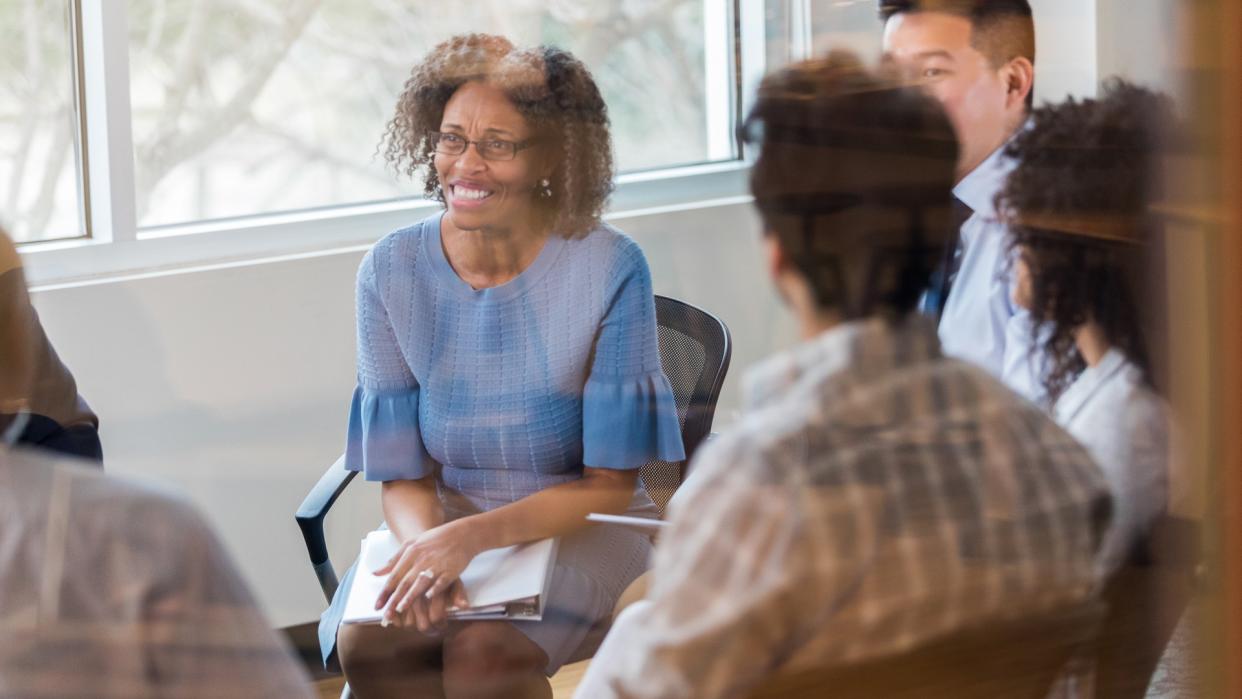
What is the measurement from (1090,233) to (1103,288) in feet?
0.14

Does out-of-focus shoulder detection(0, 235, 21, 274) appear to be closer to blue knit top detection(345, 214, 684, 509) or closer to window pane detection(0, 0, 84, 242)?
window pane detection(0, 0, 84, 242)

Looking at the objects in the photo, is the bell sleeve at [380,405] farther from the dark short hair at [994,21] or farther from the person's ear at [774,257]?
the dark short hair at [994,21]

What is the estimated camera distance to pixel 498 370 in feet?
4.78

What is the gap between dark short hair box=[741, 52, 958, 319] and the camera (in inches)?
36.5

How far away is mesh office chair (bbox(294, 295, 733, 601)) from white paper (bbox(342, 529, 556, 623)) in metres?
0.04

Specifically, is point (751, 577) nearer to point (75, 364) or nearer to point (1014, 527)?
point (1014, 527)

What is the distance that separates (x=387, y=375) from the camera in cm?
143

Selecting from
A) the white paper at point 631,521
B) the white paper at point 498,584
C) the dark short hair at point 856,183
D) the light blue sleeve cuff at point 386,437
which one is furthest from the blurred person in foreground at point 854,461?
the light blue sleeve cuff at point 386,437

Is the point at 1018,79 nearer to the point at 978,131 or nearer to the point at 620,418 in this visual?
the point at 978,131

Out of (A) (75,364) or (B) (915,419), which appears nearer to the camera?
(B) (915,419)

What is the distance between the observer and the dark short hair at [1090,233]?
973mm

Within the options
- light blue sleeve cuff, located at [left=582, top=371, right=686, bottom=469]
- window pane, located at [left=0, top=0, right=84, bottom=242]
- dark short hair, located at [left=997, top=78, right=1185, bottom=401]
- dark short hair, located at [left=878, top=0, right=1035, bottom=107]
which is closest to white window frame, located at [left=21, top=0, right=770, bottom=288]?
window pane, located at [left=0, top=0, right=84, bottom=242]

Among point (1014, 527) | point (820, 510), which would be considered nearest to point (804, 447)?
point (820, 510)

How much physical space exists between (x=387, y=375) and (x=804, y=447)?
65 centimetres
